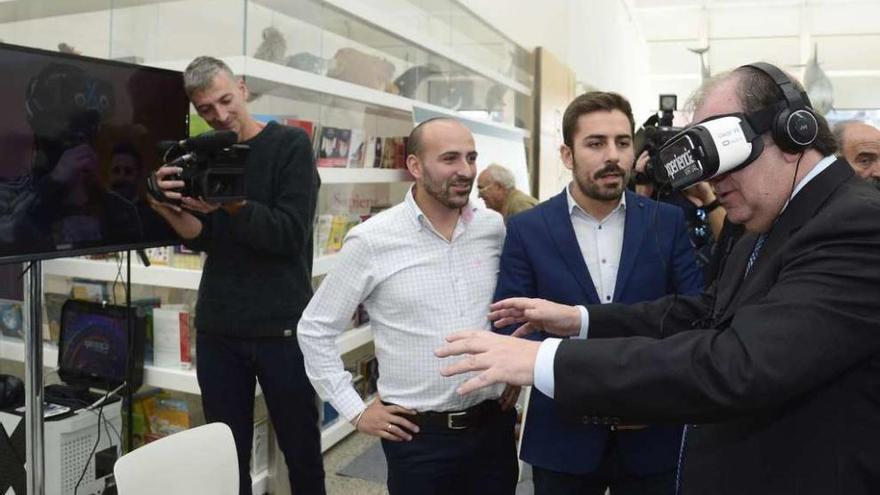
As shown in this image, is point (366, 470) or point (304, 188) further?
point (366, 470)

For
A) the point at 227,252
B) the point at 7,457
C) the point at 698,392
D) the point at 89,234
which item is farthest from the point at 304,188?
the point at 698,392

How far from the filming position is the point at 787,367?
36.2 inches

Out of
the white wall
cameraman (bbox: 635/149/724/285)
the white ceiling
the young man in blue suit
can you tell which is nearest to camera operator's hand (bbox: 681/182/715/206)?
cameraman (bbox: 635/149/724/285)

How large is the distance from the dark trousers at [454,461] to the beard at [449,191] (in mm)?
610

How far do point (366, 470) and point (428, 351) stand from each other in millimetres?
1924

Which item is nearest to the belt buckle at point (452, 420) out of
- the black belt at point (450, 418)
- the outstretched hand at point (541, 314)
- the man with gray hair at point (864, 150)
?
the black belt at point (450, 418)

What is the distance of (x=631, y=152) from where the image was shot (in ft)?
6.26

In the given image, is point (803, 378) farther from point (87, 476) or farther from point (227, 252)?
point (87, 476)

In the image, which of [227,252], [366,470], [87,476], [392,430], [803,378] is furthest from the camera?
[366,470]

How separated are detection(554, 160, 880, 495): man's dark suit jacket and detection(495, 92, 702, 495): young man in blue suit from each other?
1.89 feet

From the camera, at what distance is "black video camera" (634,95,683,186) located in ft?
7.23

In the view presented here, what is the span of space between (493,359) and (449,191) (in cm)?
95

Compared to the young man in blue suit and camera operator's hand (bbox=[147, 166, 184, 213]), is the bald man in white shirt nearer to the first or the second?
the young man in blue suit

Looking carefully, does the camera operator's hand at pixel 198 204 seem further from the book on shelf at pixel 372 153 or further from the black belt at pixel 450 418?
the book on shelf at pixel 372 153
